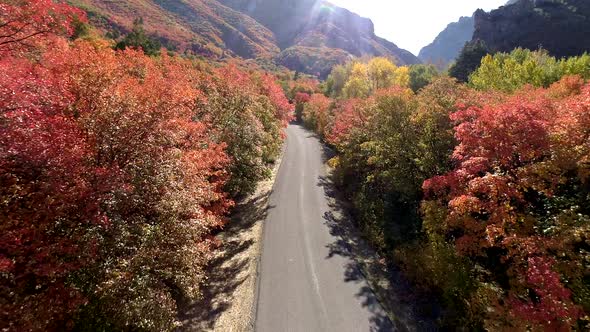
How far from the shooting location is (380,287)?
763 inches

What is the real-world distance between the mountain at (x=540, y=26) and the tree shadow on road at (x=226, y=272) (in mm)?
91463

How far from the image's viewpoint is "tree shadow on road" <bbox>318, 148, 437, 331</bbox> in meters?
16.7

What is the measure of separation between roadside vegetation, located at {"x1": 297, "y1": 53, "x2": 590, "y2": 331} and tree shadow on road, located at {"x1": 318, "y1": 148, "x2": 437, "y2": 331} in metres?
0.77

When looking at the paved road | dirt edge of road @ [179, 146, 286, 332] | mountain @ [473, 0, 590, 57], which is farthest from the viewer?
mountain @ [473, 0, 590, 57]

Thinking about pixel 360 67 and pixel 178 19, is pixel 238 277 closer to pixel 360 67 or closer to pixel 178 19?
pixel 360 67

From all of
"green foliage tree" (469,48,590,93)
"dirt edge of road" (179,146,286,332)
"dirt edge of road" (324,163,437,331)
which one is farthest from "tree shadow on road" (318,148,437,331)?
"green foliage tree" (469,48,590,93)

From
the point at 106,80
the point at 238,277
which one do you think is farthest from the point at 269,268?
the point at 106,80

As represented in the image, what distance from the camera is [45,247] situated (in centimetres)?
948

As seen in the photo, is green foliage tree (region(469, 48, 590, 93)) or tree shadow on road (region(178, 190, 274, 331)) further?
green foliage tree (region(469, 48, 590, 93))

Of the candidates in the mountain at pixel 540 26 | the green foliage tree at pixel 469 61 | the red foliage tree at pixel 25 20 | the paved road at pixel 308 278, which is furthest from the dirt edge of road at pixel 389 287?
the mountain at pixel 540 26

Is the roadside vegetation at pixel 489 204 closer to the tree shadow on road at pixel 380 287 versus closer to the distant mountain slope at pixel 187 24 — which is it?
the tree shadow on road at pixel 380 287

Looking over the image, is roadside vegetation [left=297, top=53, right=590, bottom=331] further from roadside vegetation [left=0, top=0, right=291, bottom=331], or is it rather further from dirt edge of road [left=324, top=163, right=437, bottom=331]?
roadside vegetation [left=0, top=0, right=291, bottom=331]

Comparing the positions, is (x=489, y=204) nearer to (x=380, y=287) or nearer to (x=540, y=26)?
(x=380, y=287)

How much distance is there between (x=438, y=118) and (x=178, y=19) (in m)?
156
